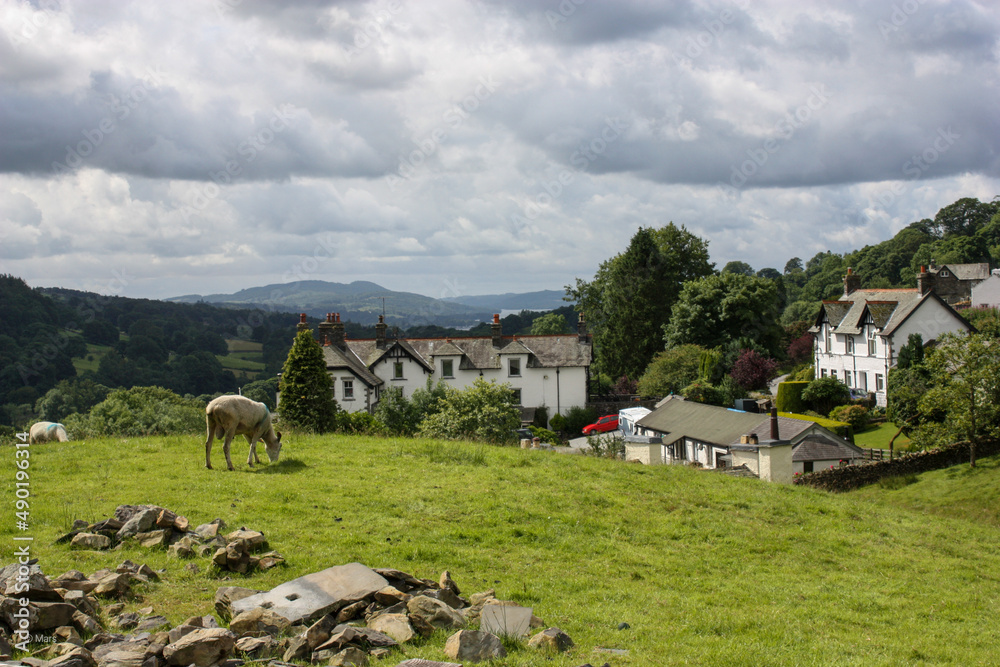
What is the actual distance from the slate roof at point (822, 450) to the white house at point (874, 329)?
951 inches

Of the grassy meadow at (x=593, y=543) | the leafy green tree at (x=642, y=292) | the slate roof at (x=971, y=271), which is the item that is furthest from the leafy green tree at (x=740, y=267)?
the grassy meadow at (x=593, y=543)

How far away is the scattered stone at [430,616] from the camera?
8844 mm

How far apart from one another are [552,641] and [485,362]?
50.6m

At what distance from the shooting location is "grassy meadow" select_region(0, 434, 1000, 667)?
380 inches

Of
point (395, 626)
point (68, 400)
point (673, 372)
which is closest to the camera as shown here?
point (395, 626)

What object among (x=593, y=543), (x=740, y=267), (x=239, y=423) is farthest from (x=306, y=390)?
(x=740, y=267)

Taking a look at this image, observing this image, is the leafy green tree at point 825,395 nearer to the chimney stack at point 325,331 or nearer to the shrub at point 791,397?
the shrub at point 791,397

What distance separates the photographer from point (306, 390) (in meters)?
36.8

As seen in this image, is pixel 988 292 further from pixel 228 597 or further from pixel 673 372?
pixel 228 597

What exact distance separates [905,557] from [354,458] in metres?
14.3

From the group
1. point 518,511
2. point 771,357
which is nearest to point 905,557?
point 518,511

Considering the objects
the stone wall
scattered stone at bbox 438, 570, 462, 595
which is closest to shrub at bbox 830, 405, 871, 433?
the stone wall

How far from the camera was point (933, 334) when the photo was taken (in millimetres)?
53000

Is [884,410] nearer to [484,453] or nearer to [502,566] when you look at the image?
[484,453]
